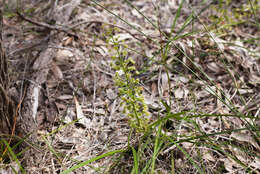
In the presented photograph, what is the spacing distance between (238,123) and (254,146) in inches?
7.6

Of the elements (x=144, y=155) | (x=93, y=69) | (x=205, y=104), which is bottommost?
(x=144, y=155)

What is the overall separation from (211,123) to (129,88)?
0.74 metres

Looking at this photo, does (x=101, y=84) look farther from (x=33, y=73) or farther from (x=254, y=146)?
(x=254, y=146)

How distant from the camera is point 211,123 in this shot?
1.73 meters

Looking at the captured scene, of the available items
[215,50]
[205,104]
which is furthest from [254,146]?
[215,50]

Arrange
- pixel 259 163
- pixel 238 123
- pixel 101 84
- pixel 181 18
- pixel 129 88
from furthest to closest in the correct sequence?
pixel 181 18 < pixel 101 84 < pixel 238 123 < pixel 259 163 < pixel 129 88

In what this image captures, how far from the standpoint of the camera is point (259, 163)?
4.87 feet

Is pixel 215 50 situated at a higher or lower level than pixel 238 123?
higher

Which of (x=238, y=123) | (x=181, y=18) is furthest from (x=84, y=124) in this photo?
(x=181, y=18)

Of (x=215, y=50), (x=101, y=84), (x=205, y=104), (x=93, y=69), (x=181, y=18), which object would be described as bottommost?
(x=205, y=104)

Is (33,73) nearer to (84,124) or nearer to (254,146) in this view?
(84,124)

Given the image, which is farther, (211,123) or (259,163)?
(211,123)

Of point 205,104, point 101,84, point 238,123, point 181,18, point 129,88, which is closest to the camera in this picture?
point 129,88

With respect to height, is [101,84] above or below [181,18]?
below
